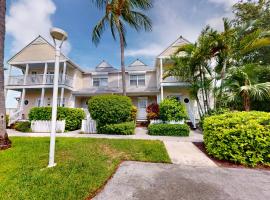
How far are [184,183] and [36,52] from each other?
19.8 metres

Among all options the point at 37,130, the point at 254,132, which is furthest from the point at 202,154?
the point at 37,130

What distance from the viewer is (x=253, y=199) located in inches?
Answer: 117

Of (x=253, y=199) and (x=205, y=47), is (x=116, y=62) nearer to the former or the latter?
(x=205, y=47)

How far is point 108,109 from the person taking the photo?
383 inches

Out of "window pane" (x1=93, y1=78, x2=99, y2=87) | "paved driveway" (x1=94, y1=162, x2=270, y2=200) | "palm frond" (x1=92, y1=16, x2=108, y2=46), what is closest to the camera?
"paved driveway" (x1=94, y1=162, x2=270, y2=200)

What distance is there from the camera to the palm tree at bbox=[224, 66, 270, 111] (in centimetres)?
891

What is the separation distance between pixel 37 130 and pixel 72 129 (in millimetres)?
2301

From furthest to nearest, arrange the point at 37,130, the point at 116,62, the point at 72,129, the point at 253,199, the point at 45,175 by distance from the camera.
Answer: the point at 116,62 → the point at 72,129 → the point at 37,130 → the point at 45,175 → the point at 253,199

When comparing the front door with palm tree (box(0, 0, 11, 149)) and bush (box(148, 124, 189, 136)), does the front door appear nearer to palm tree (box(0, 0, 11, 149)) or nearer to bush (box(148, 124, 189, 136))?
bush (box(148, 124, 189, 136))

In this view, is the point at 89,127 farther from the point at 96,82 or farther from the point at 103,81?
the point at 96,82

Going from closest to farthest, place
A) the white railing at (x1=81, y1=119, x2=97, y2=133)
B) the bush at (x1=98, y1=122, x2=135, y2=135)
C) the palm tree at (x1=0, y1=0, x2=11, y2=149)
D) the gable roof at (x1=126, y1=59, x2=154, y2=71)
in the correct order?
the palm tree at (x1=0, y1=0, x2=11, y2=149) < the bush at (x1=98, y1=122, x2=135, y2=135) < the white railing at (x1=81, y1=119, x2=97, y2=133) < the gable roof at (x1=126, y1=59, x2=154, y2=71)

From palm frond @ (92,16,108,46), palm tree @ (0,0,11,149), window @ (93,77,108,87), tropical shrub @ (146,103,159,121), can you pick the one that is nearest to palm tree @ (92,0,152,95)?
palm frond @ (92,16,108,46)

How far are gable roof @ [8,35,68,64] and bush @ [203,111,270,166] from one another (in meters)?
17.6

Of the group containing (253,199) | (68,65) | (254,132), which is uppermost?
(68,65)
